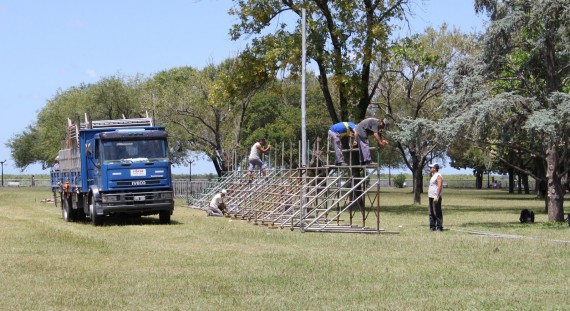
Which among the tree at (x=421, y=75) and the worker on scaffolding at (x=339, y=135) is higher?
the tree at (x=421, y=75)

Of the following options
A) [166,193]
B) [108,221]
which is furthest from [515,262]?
[108,221]

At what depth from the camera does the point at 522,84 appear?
30.6m

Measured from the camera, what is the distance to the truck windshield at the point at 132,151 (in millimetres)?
29656

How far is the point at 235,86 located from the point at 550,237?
72.9 feet

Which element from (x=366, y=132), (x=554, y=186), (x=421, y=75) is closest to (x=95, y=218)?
(x=366, y=132)

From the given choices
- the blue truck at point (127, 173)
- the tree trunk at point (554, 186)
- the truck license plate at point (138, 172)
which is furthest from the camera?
the tree trunk at point (554, 186)

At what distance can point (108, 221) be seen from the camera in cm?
3281

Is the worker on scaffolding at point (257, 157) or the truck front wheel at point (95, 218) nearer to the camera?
the truck front wheel at point (95, 218)

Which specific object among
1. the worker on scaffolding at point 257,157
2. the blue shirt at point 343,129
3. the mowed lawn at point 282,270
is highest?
the blue shirt at point 343,129

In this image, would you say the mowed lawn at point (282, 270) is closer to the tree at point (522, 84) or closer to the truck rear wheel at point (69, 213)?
the tree at point (522, 84)

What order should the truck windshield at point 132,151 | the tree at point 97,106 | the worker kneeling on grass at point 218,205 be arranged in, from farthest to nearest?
1. the tree at point 97,106
2. the worker kneeling on grass at point 218,205
3. the truck windshield at point 132,151

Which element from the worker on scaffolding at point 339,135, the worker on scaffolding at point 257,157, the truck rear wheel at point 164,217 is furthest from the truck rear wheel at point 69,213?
the worker on scaffolding at point 339,135

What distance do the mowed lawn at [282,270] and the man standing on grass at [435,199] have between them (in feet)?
3.34

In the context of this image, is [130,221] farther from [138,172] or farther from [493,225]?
[493,225]
